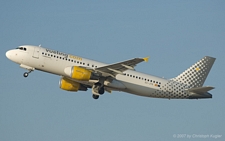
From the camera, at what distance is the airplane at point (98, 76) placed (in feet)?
172

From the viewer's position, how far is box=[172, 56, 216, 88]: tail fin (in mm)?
58375

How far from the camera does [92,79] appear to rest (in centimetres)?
5316

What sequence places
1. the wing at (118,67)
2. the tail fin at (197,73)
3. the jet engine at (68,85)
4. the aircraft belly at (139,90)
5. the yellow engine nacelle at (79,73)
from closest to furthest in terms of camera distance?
the wing at (118,67)
the yellow engine nacelle at (79,73)
the aircraft belly at (139,90)
the jet engine at (68,85)
the tail fin at (197,73)

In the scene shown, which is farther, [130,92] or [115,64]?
[130,92]

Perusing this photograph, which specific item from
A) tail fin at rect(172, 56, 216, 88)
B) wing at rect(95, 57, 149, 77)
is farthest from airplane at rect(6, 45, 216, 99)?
tail fin at rect(172, 56, 216, 88)

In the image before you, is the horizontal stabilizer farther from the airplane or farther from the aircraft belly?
the aircraft belly

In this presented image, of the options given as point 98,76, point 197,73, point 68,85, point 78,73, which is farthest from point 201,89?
point 68,85

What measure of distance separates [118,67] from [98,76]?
267cm

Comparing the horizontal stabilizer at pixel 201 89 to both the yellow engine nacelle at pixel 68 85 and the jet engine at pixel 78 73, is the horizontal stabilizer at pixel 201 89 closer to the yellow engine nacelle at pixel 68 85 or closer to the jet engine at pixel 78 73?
the jet engine at pixel 78 73

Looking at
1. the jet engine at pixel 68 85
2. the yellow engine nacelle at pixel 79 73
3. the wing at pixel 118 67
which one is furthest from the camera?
the jet engine at pixel 68 85

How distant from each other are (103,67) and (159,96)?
821 centimetres

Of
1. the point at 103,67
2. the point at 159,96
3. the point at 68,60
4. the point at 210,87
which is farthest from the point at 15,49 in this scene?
the point at 210,87

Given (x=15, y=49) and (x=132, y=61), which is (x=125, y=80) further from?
(x=15, y=49)

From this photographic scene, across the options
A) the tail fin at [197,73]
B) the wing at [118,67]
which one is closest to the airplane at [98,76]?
the wing at [118,67]
